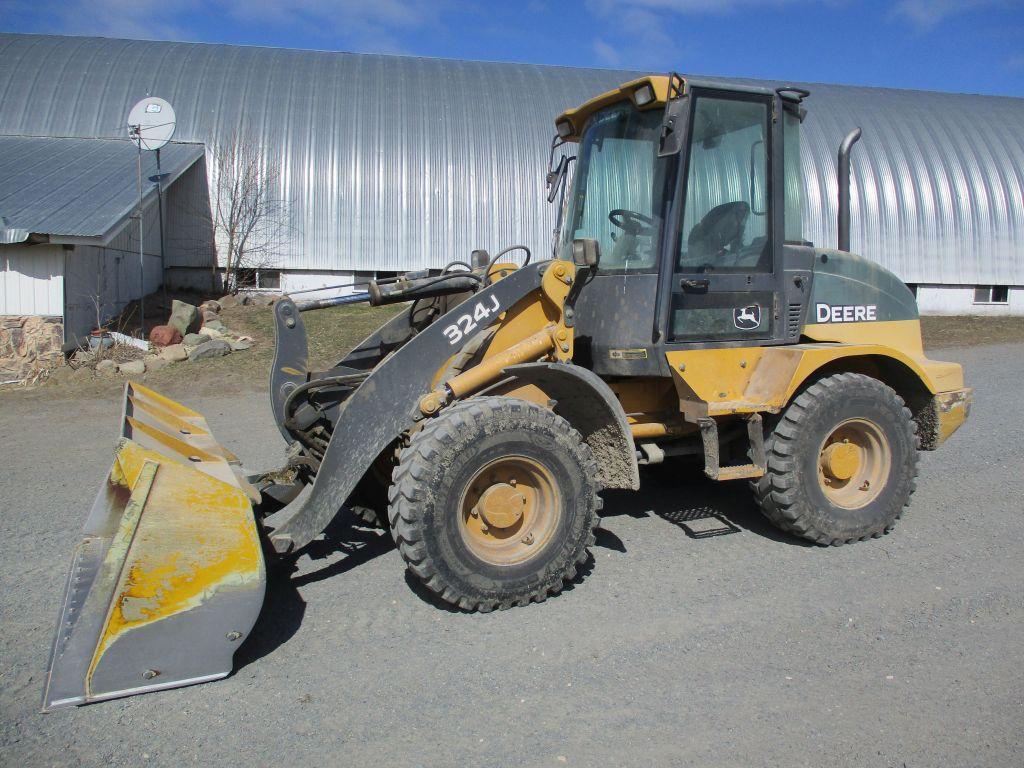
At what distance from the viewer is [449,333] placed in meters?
4.44

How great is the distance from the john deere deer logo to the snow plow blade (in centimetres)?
316

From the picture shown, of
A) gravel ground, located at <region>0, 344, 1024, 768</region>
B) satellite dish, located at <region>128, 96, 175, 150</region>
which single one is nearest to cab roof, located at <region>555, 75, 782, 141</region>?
gravel ground, located at <region>0, 344, 1024, 768</region>

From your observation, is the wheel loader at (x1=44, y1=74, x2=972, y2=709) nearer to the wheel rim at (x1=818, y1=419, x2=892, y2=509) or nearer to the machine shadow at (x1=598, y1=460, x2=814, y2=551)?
the wheel rim at (x1=818, y1=419, x2=892, y2=509)

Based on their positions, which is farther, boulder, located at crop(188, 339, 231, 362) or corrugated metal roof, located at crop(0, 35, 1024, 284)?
corrugated metal roof, located at crop(0, 35, 1024, 284)

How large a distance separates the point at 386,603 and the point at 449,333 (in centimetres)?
153

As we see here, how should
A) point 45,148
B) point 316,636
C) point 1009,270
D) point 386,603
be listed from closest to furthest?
1. point 316,636
2. point 386,603
3. point 45,148
4. point 1009,270

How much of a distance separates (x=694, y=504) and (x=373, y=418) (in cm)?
298

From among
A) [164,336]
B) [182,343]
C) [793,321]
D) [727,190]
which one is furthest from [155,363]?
[793,321]

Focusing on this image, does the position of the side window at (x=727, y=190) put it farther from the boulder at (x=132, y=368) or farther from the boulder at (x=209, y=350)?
the boulder at (x=209, y=350)

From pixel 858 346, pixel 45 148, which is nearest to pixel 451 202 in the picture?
pixel 45 148

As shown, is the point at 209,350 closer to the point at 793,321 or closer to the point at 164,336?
the point at 164,336

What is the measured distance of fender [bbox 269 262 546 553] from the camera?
4105 millimetres

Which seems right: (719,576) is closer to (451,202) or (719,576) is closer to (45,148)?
(451,202)

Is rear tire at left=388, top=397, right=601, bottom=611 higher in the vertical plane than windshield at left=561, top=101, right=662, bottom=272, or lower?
lower
